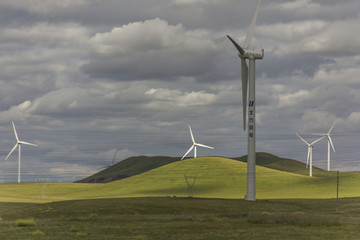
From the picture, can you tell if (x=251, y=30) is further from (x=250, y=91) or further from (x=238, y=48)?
(x=250, y=91)

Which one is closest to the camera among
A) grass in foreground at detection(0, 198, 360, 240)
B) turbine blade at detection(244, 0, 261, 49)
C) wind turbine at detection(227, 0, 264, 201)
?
grass in foreground at detection(0, 198, 360, 240)

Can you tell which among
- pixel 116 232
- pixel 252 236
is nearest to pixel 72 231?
pixel 116 232

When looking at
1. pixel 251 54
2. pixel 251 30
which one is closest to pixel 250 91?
pixel 251 54

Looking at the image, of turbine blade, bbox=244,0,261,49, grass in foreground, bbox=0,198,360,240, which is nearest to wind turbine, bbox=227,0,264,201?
turbine blade, bbox=244,0,261,49

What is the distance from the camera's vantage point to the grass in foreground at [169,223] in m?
55.1

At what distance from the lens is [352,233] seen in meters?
57.7

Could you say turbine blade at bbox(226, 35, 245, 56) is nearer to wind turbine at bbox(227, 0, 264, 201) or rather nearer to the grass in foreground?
wind turbine at bbox(227, 0, 264, 201)

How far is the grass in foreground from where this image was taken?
181 feet

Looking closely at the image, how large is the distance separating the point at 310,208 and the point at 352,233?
5188cm

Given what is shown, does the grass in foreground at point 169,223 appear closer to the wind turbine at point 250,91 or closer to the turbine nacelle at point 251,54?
the wind turbine at point 250,91

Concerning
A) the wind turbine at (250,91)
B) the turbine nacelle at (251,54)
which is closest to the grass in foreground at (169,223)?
the wind turbine at (250,91)

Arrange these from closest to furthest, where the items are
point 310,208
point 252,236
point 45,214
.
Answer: point 252,236
point 45,214
point 310,208

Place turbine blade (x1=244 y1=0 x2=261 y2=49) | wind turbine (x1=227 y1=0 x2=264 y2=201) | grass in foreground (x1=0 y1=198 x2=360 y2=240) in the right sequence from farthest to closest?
turbine blade (x1=244 y1=0 x2=261 y2=49), wind turbine (x1=227 y1=0 x2=264 y2=201), grass in foreground (x1=0 y1=198 x2=360 y2=240)

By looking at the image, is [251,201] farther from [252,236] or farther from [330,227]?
[252,236]
